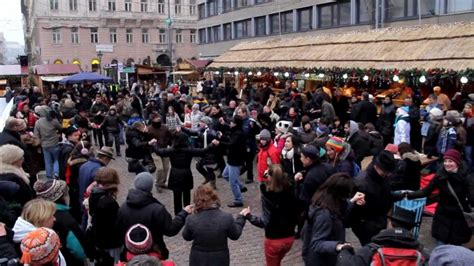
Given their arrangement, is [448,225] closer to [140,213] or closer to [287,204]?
[287,204]

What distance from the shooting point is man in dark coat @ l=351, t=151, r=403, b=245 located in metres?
4.96

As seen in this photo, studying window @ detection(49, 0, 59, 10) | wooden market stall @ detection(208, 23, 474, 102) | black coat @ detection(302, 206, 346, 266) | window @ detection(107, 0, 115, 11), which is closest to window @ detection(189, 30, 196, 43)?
window @ detection(107, 0, 115, 11)

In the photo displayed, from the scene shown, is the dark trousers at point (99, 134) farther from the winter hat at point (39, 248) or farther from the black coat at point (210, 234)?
the winter hat at point (39, 248)

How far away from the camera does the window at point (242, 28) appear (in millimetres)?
41344

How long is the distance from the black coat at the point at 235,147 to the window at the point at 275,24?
93.3ft

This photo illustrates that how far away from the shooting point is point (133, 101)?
1683 cm

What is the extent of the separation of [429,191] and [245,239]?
126 inches

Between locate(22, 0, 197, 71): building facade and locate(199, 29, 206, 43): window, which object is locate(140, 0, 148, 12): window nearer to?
locate(22, 0, 197, 71): building facade

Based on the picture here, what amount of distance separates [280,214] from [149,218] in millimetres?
1429

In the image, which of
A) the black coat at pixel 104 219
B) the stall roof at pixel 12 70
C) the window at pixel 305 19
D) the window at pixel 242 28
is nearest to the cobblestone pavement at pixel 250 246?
the black coat at pixel 104 219

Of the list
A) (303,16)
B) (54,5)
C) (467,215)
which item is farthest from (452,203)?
(54,5)

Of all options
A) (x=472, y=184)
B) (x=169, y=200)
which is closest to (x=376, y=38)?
(x=169, y=200)

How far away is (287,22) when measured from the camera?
3544 cm

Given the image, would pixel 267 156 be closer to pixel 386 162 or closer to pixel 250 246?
pixel 250 246
